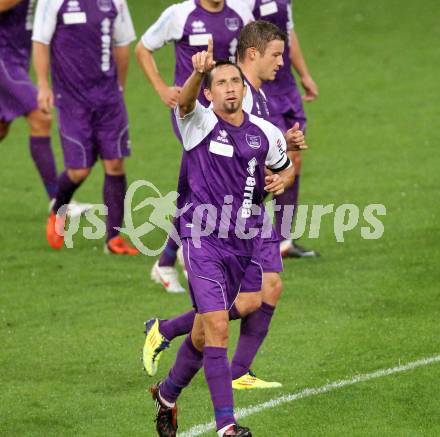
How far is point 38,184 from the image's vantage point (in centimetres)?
1483

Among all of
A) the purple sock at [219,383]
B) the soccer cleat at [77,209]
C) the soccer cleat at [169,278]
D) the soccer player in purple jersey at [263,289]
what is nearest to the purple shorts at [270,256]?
the soccer player in purple jersey at [263,289]

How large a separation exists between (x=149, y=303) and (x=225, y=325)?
3.33 m

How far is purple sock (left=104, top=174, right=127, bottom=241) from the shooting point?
1200 centimetres

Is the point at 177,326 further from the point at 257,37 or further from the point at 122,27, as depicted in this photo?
the point at 122,27

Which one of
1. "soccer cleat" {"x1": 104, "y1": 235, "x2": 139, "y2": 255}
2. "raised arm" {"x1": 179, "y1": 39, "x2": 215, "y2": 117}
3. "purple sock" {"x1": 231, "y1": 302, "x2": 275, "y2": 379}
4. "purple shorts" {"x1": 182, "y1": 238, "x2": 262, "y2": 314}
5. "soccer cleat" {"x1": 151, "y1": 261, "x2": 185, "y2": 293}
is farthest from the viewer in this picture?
"soccer cleat" {"x1": 104, "y1": 235, "x2": 139, "y2": 255}

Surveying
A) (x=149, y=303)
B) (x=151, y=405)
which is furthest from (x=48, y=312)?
(x=151, y=405)

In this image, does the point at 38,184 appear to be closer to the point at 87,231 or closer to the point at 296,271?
the point at 87,231

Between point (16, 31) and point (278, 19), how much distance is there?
2.95 m

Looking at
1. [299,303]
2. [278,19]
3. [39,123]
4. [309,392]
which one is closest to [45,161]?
[39,123]

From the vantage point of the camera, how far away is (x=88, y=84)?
1177 centimetres

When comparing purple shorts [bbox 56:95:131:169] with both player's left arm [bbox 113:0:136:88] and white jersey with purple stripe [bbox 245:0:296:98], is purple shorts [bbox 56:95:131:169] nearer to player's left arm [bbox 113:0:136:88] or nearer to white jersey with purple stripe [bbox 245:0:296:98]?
player's left arm [bbox 113:0:136:88]

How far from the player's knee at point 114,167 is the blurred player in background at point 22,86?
94cm

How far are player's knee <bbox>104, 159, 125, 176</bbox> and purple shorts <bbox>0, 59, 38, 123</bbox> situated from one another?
1148 millimetres

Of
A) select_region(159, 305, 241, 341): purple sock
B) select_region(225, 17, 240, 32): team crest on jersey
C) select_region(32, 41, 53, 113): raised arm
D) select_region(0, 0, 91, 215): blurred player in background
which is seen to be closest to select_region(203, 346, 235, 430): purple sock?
select_region(159, 305, 241, 341): purple sock
